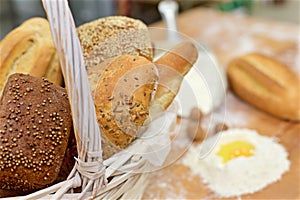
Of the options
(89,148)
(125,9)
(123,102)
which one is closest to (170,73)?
(123,102)

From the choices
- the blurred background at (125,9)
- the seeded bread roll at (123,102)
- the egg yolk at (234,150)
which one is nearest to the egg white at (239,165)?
the egg yolk at (234,150)

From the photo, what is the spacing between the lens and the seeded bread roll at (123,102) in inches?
24.9

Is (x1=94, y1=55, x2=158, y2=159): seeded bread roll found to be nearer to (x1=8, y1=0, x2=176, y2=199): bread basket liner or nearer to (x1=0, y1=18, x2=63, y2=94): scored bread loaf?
(x1=8, y1=0, x2=176, y2=199): bread basket liner

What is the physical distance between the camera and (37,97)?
62cm

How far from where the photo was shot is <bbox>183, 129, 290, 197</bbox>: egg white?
78 cm

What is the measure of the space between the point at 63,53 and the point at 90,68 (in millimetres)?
189

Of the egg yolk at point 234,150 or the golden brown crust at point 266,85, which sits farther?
the golden brown crust at point 266,85

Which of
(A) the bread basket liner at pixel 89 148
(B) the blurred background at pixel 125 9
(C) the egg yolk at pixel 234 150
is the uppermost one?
(A) the bread basket liner at pixel 89 148

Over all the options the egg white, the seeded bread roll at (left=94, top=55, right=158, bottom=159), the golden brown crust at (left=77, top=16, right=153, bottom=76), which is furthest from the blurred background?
the seeded bread roll at (left=94, top=55, right=158, bottom=159)

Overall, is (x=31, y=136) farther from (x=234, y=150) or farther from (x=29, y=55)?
(x=234, y=150)

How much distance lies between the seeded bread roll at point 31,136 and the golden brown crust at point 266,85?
1.72 ft

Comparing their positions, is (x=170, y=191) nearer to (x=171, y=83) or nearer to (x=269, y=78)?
(x=171, y=83)

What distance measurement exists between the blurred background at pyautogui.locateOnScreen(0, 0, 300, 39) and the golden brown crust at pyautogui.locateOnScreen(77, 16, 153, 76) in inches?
48.1

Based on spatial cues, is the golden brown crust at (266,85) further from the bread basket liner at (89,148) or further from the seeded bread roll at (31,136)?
the seeded bread roll at (31,136)
